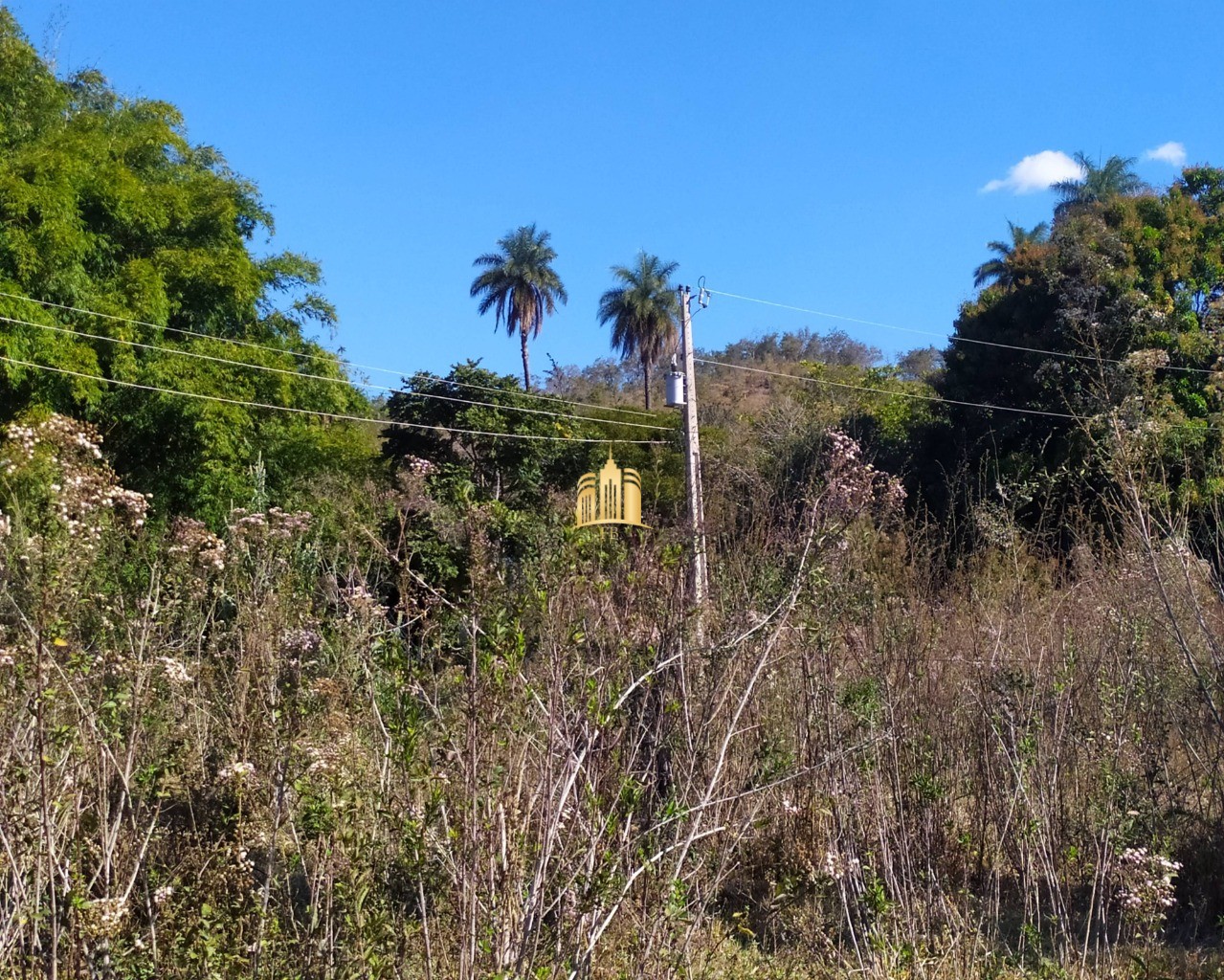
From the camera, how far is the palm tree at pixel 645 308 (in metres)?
43.0

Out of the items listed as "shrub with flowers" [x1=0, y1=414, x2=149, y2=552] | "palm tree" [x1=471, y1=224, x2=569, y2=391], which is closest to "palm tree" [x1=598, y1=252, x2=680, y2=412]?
"palm tree" [x1=471, y1=224, x2=569, y2=391]

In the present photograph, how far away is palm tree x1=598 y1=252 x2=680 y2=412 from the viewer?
4300 centimetres

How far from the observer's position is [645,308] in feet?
141

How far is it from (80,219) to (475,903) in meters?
17.6

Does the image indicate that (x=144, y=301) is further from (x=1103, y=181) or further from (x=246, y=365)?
(x=1103, y=181)

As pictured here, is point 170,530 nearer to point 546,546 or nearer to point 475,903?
point 546,546

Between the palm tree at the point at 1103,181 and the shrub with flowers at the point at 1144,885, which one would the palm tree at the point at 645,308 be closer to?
the palm tree at the point at 1103,181

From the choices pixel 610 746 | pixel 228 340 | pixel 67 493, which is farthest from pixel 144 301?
pixel 610 746

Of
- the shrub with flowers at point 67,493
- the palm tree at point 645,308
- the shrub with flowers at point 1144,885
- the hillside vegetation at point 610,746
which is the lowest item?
the shrub with flowers at point 1144,885

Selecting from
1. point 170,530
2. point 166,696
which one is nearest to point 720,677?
point 166,696

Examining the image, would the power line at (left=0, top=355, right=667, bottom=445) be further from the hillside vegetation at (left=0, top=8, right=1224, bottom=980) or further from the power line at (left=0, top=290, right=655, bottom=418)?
the hillside vegetation at (left=0, top=8, right=1224, bottom=980)

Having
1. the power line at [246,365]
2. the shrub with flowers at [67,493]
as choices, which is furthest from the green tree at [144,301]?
the shrub with flowers at [67,493]

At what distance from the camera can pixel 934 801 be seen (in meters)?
4.75

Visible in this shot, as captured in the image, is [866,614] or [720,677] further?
[866,614]
